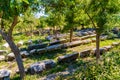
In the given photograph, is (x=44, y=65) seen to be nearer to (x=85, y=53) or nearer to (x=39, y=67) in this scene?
(x=39, y=67)

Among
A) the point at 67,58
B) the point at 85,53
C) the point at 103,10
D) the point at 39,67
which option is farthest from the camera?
the point at 85,53

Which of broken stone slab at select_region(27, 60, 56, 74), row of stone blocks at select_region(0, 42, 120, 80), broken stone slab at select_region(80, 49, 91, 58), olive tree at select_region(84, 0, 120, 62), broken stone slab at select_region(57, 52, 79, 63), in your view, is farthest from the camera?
broken stone slab at select_region(80, 49, 91, 58)

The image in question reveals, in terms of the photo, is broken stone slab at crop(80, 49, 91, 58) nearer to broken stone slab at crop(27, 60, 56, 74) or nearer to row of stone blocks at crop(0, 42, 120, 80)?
row of stone blocks at crop(0, 42, 120, 80)

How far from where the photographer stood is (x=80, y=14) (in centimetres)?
2777

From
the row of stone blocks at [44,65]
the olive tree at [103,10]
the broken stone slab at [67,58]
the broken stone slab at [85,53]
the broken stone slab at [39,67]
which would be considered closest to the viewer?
the row of stone blocks at [44,65]

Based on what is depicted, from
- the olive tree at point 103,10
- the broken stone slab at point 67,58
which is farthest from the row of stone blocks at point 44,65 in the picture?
the olive tree at point 103,10

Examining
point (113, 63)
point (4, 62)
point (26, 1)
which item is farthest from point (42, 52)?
point (113, 63)

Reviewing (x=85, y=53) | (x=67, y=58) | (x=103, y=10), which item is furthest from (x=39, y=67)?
(x=103, y=10)

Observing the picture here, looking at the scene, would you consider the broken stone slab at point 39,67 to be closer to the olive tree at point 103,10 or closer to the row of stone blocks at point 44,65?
the row of stone blocks at point 44,65

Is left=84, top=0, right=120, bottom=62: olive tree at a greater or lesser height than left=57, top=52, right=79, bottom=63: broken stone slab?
greater

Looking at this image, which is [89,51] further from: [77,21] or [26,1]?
[26,1]

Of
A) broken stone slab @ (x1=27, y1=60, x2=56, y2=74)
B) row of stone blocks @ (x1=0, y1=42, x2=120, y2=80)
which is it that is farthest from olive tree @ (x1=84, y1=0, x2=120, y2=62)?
broken stone slab @ (x1=27, y1=60, x2=56, y2=74)

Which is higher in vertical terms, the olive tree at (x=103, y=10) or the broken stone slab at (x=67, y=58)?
the olive tree at (x=103, y=10)

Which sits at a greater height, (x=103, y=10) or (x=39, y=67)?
(x=103, y=10)
